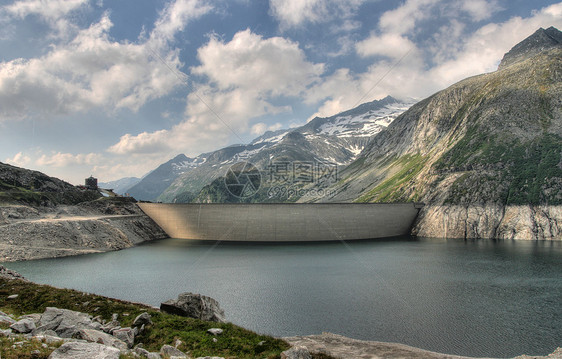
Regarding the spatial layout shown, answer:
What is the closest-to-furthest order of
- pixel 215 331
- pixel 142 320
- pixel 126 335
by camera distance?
pixel 126 335 → pixel 215 331 → pixel 142 320

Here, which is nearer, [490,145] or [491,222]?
[491,222]

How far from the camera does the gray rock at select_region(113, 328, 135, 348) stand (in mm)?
13909

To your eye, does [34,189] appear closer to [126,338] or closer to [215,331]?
[126,338]

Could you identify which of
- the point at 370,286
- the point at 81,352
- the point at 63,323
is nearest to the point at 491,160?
the point at 370,286

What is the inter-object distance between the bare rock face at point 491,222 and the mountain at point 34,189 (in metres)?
78.0

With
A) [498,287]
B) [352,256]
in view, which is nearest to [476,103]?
[352,256]

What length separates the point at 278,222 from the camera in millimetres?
70688

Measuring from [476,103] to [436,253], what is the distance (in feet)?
242

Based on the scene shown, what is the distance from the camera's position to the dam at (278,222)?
70.8 meters

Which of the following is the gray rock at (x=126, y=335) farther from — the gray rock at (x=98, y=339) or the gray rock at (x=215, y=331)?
the gray rock at (x=215, y=331)

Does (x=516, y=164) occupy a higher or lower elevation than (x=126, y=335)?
higher

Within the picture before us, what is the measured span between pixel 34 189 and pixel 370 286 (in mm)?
69901

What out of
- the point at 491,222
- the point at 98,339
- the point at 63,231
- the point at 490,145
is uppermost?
the point at 490,145

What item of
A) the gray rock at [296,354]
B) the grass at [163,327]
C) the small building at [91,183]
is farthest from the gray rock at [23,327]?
the small building at [91,183]
